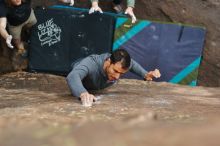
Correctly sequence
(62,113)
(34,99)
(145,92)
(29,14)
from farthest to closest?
(29,14)
(145,92)
(34,99)
(62,113)

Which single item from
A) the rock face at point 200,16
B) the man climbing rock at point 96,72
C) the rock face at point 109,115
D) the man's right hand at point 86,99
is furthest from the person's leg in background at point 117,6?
the man's right hand at point 86,99

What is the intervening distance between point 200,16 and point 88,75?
11.6 feet

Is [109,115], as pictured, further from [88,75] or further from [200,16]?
[200,16]

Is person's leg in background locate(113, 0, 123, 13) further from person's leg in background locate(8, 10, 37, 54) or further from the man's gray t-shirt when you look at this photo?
the man's gray t-shirt

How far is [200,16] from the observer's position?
7.26 metres

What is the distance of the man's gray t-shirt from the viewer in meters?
3.94

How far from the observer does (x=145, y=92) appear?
4965mm

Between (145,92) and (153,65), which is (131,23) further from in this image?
(145,92)

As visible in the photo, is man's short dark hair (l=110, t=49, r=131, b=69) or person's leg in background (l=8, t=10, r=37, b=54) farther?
person's leg in background (l=8, t=10, r=37, b=54)

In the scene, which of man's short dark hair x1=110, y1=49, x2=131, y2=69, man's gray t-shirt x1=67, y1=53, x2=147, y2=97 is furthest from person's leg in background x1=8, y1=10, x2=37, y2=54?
man's short dark hair x1=110, y1=49, x2=131, y2=69

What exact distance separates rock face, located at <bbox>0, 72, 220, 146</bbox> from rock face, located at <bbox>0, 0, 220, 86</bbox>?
179 centimetres

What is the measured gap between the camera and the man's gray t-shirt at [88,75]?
3943mm

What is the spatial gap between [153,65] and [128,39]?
533 mm

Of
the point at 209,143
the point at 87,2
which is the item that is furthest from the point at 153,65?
the point at 209,143
